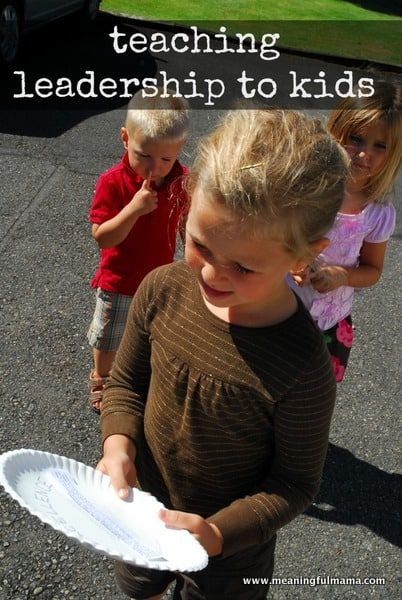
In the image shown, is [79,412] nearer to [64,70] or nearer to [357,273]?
[357,273]

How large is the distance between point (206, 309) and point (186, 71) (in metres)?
7.86

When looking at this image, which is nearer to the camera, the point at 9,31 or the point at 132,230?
the point at 132,230

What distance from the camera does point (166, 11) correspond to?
11523 millimetres

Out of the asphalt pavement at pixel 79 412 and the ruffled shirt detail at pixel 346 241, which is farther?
the asphalt pavement at pixel 79 412

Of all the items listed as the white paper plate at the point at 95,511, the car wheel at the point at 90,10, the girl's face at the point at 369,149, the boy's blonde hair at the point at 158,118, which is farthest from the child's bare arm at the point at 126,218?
the car wheel at the point at 90,10

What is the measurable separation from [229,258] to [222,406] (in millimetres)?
363

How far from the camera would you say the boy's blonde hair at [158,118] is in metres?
2.51

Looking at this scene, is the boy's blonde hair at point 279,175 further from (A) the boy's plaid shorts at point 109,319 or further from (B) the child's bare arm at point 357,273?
(A) the boy's plaid shorts at point 109,319

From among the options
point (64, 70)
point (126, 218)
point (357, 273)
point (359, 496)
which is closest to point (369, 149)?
point (357, 273)

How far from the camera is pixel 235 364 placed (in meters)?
1.48

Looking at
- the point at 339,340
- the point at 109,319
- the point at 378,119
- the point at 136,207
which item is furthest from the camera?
the point at 109,319

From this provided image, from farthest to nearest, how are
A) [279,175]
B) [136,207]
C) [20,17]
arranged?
[20,17] < [136,207] < [279,175]

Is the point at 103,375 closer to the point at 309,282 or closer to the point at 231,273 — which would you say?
the point at 309,282

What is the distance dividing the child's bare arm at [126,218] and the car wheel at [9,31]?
551 centimetres
